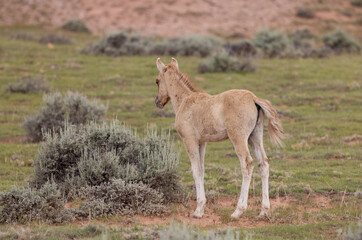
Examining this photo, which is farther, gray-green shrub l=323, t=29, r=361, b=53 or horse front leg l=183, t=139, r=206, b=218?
gray-green shrub l=323, t=29, r=361, b=53

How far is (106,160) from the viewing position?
10352 millimetres

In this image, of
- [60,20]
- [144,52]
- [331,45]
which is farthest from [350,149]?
[60,20]

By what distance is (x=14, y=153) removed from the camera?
1468cm

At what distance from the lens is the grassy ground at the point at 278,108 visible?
9.45 m

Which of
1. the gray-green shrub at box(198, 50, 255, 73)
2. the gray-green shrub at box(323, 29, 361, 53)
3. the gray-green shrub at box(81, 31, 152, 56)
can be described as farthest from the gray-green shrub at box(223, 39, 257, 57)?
the gray-green shrub at box(323, 29, 361, 53)

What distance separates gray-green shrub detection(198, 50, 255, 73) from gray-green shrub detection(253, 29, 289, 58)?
4.72 meters

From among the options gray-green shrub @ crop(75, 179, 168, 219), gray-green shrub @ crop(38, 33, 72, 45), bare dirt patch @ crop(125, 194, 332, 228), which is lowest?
bare dirt patch @ crop(125, 194, 332, 228)

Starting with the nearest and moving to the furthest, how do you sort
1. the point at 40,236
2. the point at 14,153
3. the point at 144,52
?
the point at 40,236 → the point at 14,153 → the point at 144,52

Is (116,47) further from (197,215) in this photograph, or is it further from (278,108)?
(197,215)

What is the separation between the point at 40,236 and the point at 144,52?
2246 cm

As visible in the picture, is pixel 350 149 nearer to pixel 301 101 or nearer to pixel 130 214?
pixel 301 101

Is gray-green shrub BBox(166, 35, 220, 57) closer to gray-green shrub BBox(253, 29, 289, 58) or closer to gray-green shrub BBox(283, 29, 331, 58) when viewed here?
gray-green shrub BBox(253, 29, 289, 58)

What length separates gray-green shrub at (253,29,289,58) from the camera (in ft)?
99.5

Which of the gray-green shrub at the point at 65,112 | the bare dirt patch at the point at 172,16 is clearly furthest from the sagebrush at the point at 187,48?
the gray-green shrub at the point at 65,112
